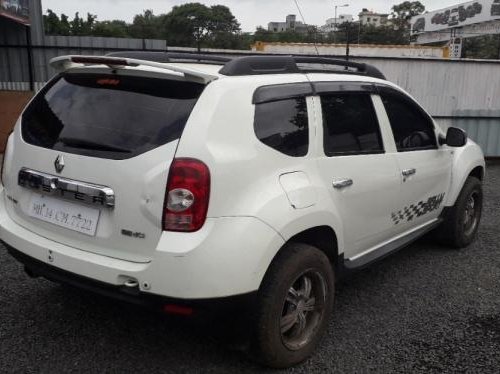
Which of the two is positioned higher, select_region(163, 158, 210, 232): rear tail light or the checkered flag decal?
select_region(163, 158, 210, 232): rear tail light

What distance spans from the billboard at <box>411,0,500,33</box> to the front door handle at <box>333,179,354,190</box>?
3265 cm

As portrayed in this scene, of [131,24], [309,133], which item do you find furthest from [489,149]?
[131,24]

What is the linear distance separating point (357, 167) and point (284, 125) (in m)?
0.68

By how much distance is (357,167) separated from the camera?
10.5 ft

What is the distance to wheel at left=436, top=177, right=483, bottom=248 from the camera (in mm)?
4711

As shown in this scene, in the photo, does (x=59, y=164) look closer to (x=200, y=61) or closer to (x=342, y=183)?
(x=200, y=61)

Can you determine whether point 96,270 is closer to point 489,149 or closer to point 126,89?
point 126,89

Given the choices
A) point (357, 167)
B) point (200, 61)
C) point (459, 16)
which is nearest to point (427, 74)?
point (357, 167)

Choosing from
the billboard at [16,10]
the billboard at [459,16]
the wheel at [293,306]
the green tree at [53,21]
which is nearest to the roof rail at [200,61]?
the wheel at [293,306]

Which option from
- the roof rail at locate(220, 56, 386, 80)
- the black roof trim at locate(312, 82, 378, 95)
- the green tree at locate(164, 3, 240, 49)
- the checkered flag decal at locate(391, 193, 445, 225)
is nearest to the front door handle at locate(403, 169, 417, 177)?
the checkered flag decal at locate(391, 193, 445, 225)

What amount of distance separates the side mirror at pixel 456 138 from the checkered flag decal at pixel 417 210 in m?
0.45

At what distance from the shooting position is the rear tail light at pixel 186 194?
2.29 m

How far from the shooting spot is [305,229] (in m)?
2.71

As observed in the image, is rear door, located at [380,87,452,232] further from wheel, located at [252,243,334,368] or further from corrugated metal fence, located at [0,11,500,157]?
corrugated metal fence, located at [0,11,500,157]
